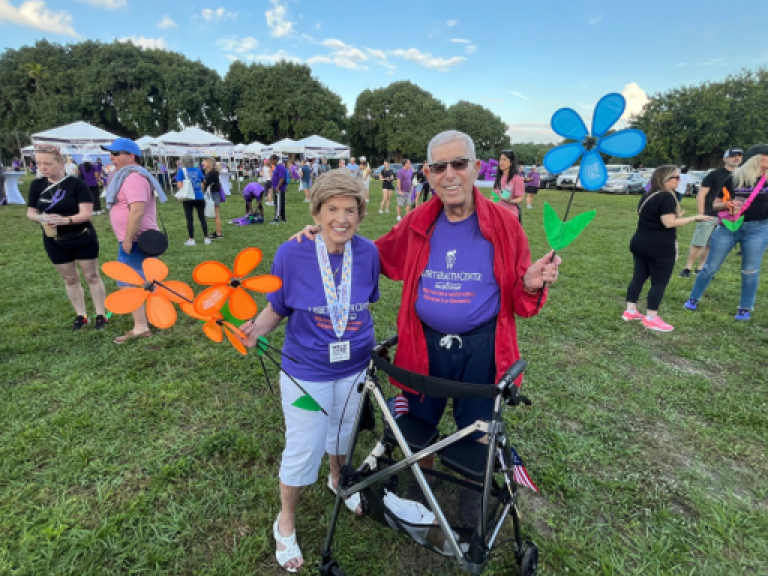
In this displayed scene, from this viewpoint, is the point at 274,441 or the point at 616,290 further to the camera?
the point at 616,290

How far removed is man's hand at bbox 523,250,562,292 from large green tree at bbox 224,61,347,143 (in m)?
38.2

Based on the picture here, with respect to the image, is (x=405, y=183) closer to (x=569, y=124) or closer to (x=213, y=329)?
(x=569, y=124)

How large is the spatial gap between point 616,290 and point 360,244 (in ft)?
16.6

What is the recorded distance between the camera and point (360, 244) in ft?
5.65

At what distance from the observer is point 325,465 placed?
7.82 feet

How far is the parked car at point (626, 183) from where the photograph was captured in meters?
19.3

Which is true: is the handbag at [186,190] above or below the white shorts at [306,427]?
above

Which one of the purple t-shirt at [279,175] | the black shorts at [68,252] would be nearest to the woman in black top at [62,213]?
the black shorts at [68,252]

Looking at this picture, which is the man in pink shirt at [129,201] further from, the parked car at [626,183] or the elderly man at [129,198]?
the parked car at [626,183]

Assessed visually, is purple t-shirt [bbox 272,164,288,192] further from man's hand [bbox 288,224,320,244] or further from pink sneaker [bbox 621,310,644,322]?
man's hand [bbox 288,224,320,244]

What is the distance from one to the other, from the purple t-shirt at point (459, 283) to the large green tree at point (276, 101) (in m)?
37.9

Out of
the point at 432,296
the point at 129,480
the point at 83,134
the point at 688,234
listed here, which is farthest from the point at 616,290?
the point at 83,134

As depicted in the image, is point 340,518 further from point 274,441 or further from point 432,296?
point 432,296

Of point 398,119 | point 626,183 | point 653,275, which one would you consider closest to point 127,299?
point 653,275
